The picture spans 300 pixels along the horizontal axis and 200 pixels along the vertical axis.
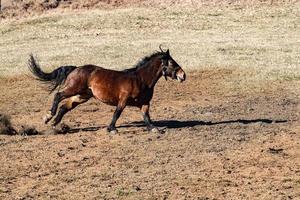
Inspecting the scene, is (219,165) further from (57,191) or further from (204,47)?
(204,47)

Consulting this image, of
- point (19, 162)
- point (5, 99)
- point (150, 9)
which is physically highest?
point (19, 162)

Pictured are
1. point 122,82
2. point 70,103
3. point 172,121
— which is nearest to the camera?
point 122,82

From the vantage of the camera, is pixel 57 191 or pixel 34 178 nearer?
pixel 57 191

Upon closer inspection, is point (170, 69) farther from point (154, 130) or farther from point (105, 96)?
point (105, 96)

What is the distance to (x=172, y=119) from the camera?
16.9 metres

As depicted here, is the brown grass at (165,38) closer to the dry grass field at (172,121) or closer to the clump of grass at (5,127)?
the dry grass field at (172,121)

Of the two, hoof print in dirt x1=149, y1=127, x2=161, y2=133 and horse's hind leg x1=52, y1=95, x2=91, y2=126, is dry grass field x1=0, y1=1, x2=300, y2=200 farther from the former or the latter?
horse's hind leg x1=52, y1=95, x2=91, y2=126

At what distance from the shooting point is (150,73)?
1464cm

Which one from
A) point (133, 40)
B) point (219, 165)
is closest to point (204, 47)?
point (133, 40)

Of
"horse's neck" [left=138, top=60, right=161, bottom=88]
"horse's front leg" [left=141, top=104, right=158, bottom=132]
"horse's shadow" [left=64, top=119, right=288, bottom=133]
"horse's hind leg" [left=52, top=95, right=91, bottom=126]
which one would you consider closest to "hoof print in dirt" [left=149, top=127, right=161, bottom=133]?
"horse's front leg" [left=141, top=104, right=158, bottom=132]

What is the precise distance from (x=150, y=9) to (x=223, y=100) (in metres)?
24.7

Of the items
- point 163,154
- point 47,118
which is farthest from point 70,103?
point 163,154

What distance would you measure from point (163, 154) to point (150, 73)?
303 centimetres

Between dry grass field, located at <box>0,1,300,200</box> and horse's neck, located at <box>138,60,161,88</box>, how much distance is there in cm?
117
